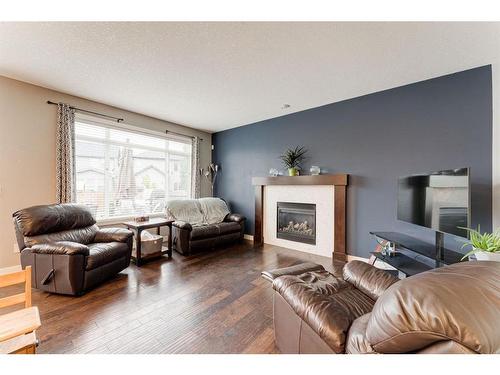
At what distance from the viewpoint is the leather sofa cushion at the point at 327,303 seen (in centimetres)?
106

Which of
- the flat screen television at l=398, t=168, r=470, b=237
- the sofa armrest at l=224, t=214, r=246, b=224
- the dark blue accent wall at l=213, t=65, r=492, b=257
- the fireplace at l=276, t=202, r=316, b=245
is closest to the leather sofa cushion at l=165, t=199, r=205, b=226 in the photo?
the sofa armrest at l=224, t=214, r=246, b=224

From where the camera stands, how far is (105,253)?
259cm

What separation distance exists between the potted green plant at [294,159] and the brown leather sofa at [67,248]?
295 centimetres

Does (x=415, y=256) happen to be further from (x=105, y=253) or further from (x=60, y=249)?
(x=60, y=249)

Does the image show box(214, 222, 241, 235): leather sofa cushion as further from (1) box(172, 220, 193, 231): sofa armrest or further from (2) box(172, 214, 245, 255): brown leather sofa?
(1) box(172, 220, 193, 231): sofa armrest

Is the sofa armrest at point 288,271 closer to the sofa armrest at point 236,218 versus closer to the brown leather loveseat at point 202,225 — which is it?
the brown leather loveseat at point 202,225

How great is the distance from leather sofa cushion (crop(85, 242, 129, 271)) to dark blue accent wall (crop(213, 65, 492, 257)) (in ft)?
10.2

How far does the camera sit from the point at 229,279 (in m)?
2.82

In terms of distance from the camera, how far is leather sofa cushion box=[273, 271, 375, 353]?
1058mm

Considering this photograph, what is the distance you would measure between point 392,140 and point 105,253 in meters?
4.18

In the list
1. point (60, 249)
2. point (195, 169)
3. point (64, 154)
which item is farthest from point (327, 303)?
point (195, 169)

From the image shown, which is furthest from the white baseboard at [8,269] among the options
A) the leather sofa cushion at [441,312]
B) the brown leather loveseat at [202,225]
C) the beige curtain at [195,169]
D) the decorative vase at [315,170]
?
the decorative vase at [315,170]

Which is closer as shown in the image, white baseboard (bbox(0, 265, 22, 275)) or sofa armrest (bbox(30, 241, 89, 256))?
sofa armrest (bbox(30, 241, 89, 256))

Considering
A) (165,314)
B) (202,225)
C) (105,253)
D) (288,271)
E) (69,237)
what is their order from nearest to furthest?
(288,271), (165,314), (105,253), (69,237), (202,225)
